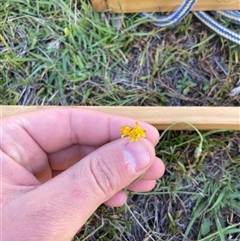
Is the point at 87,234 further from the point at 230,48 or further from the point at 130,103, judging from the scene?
the point at 230,48

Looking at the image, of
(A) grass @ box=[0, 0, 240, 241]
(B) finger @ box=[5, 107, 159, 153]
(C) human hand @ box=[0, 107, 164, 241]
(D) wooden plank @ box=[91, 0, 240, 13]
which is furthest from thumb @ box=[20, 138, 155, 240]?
(D) wooden plank @ box=[91, 0, 240, 13]

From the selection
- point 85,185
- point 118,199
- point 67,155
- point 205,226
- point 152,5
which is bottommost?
point 205,226

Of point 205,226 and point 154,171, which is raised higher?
point 154,171

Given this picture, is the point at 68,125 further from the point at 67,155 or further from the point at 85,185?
the point at 85,185

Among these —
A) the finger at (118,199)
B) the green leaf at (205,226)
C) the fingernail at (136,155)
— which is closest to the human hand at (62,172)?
the fingernail at (136,155)

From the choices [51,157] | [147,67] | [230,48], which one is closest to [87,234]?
[51,157]

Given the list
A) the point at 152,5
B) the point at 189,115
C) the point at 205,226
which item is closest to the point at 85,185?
the point at 189,115

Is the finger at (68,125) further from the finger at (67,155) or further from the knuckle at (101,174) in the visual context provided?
the knuckle at (101,174)
